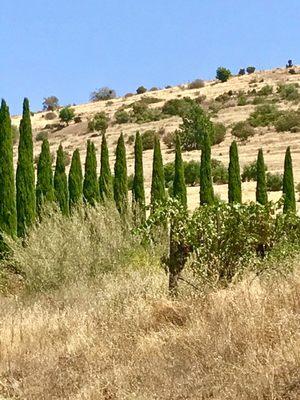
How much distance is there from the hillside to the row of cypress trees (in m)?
4.95

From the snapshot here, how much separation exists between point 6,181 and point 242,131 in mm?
39731

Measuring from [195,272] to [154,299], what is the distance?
136 cm

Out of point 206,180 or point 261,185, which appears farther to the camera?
point 261,185

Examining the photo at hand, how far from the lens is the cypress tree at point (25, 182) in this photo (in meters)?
25.9

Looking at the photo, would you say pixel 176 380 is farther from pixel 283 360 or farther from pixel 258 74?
pixel 258 74

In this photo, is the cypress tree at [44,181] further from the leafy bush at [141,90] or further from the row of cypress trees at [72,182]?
the leafy bush at [141,90]

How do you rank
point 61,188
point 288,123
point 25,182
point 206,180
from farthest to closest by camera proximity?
1. point 288,123
2. point 206,180
3. point 61,188
4. point 25,182

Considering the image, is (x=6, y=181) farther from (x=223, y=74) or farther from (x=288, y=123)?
(x=223, y=74)

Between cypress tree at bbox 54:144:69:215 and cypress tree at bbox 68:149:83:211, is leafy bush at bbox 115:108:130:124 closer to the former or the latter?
cypress tree at bbox 68:149:83:211

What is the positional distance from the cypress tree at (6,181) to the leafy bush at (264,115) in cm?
4269

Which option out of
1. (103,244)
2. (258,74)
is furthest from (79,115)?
(103,244)

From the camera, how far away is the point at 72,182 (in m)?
31.4

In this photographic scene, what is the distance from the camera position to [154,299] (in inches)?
447

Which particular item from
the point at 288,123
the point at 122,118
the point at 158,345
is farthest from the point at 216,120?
the point at 158,345
